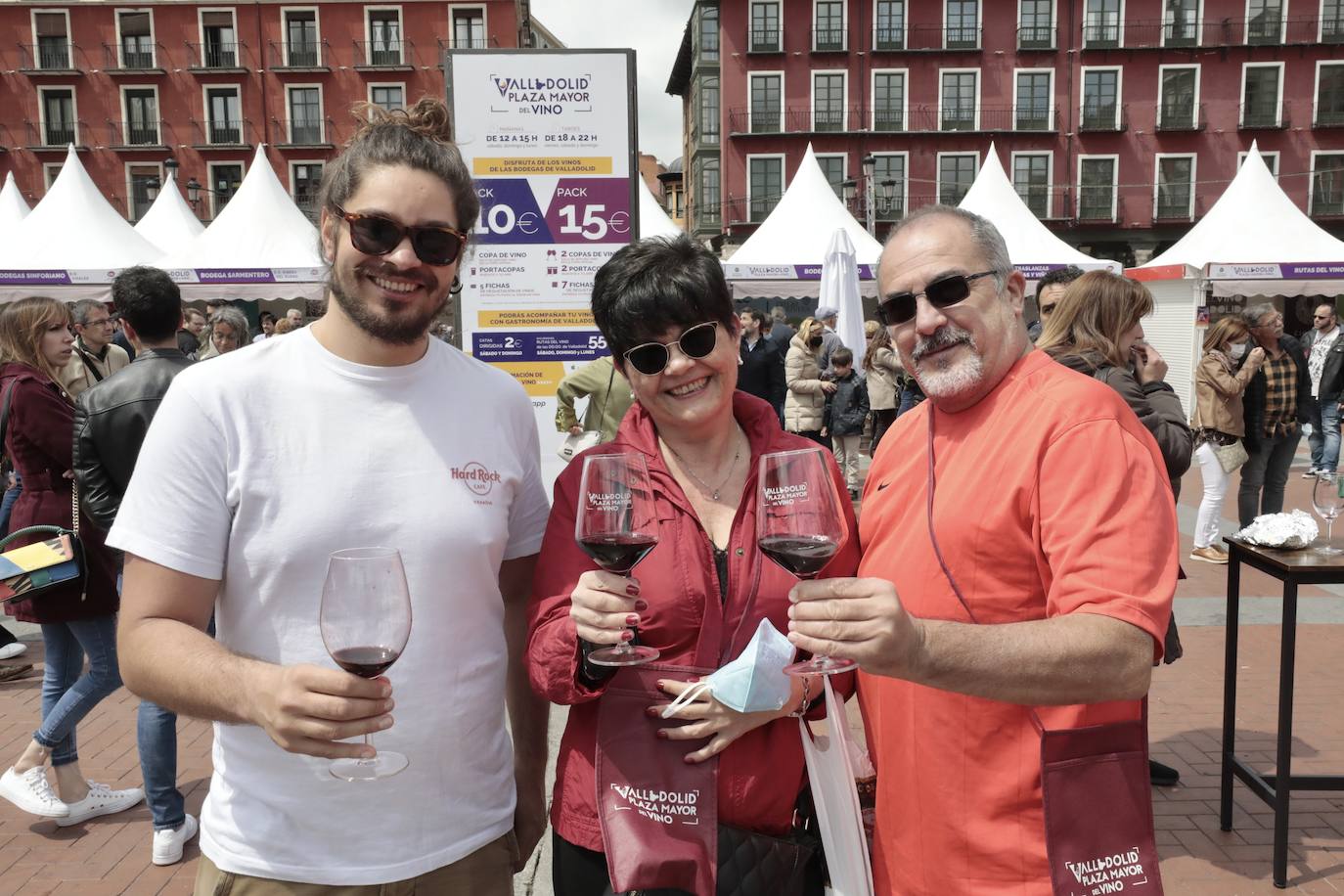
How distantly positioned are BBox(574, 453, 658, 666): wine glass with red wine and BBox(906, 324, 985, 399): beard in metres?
0.68

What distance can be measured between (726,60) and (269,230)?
29310 mm

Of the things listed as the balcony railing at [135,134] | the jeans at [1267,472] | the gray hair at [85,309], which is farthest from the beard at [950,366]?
the balcony railing at [135,134]

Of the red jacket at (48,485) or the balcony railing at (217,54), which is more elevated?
the balcony railing at (217,54)

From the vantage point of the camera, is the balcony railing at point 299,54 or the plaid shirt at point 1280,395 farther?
the balcony railing at point 299,54

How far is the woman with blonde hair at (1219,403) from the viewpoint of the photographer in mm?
7508

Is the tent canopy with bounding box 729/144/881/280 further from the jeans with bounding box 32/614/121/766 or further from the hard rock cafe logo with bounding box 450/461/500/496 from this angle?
the hard rock cafe logo with bounding box 450/461/500/496

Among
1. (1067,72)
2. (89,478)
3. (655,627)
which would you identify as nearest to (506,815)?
(655,627)

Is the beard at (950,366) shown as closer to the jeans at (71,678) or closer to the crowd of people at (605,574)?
the crowd of people at (605,574)

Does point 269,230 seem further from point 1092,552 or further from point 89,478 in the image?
point 1092,552

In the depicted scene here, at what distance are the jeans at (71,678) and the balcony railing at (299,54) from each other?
140 feet

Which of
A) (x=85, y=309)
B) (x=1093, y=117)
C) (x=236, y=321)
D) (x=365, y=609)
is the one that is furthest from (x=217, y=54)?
(x=365, y=609)

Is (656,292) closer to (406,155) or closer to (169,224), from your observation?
(406,155)

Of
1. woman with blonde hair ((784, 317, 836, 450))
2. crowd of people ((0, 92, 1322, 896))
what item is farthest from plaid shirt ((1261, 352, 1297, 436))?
crowd of people ((0, 92, 1322, 896))

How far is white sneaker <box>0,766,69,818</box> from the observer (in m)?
3.93
